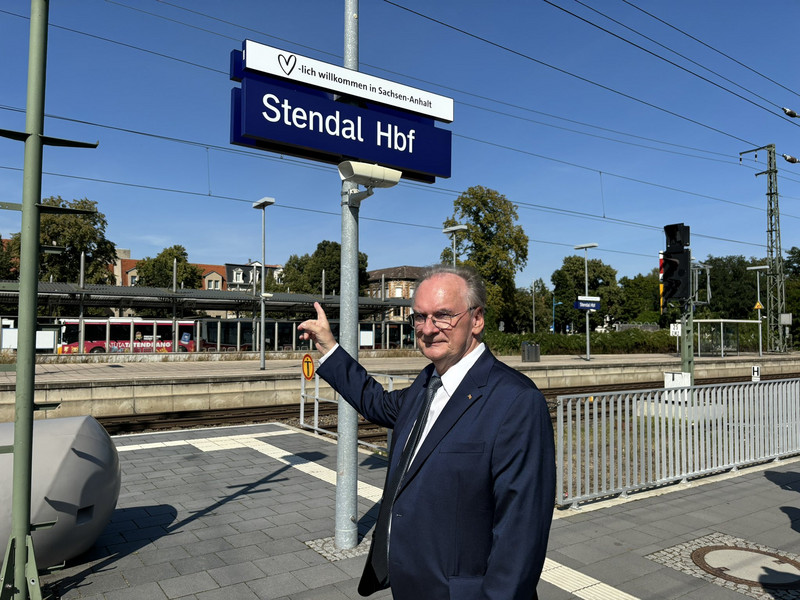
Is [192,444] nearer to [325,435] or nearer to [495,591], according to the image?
[325,435]

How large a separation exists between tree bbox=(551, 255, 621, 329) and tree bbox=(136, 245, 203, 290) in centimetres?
4780

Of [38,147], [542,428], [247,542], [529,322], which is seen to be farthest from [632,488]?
[529,322]

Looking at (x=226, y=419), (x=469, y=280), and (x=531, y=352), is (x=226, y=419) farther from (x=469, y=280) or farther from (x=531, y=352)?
(x=531, y=352)

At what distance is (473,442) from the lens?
5.94ft

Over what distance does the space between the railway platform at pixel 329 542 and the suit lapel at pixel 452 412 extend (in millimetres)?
2474

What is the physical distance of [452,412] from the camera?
1.89 metres

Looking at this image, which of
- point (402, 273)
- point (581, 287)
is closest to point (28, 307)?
point (581, 287)

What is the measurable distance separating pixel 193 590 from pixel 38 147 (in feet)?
9.76

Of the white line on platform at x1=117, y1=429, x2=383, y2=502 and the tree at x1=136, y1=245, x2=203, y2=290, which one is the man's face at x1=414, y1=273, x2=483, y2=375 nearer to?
the white line on platform at x1=117, y1=429, x2=383, y2=502

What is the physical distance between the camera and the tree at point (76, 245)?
40781 millimetres

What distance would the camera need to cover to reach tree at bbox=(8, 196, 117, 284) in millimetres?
40781

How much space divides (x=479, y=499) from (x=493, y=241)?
40.9 meters

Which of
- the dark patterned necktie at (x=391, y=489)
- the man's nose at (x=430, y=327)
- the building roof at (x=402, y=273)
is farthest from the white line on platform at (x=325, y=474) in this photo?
the building roof at (x=402, y=273)

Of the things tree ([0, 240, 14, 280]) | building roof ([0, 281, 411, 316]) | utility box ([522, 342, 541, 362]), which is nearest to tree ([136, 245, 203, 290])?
tree ([0, 240, 14, 280])
